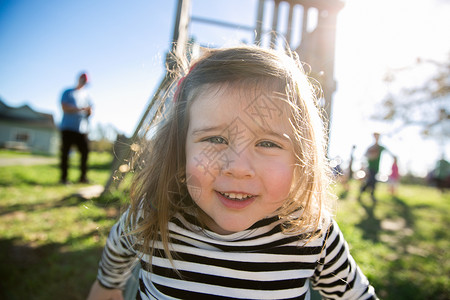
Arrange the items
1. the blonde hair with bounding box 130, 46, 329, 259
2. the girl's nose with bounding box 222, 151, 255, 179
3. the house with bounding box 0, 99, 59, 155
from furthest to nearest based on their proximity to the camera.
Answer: the house with bounding box 0, 99, 59, 155 → the blonde hair with bounding box 130, 46, 329, 259 → the girl's nose with bounding box 222, 151, 255, 179

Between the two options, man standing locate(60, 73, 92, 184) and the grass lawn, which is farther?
man standing locate(60, 73, 92, 184)

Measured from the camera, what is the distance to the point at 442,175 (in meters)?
15.9

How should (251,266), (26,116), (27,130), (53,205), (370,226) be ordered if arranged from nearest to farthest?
(251,266) → (53,205) → (370,226) → (27,130) → (26,116)

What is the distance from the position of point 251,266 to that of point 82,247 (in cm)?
212

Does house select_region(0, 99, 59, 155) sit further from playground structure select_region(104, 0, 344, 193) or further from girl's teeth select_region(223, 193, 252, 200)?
girl's teeth select_region(223, 193, 252, 200)

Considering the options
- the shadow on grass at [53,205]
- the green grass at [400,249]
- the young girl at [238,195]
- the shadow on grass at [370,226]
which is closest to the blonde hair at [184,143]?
the young girl at [238,195]

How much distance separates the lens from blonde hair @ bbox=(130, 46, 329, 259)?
0.91m

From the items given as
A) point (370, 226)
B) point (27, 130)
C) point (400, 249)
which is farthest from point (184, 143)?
point (27, 130)

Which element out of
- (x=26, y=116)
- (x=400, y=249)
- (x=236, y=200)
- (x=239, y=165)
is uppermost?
(x=26, y=116)

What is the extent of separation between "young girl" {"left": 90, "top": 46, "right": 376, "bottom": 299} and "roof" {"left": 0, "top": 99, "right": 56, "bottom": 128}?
103ft

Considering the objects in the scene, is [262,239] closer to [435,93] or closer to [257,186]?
[257,186]

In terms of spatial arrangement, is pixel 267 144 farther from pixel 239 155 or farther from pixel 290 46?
pixel 290 46

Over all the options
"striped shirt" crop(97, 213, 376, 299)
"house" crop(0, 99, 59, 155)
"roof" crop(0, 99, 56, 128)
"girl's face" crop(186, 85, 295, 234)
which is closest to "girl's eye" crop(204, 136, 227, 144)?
"girl's face" crop(186, 85, 295, 234)

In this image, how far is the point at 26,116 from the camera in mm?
27406
